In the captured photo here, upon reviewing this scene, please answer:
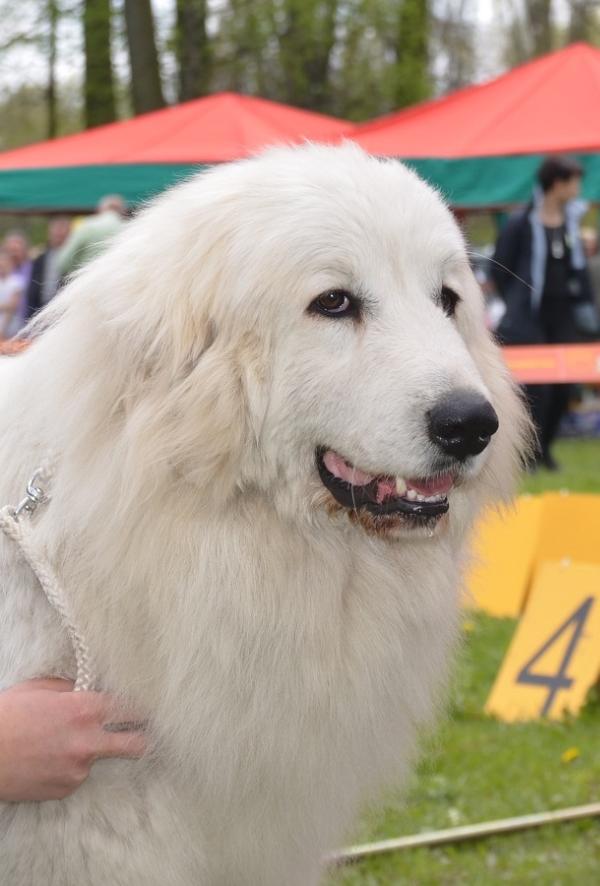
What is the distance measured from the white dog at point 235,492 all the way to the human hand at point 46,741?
55 millimetres

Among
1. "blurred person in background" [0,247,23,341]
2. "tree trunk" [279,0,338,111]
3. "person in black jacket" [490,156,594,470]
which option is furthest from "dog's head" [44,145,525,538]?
"tree trunk" [279,0,338,111]

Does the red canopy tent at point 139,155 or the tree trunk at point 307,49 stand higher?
the tree trunk at point 307,49

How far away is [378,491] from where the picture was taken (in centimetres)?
217

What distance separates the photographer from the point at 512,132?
910 centimetres

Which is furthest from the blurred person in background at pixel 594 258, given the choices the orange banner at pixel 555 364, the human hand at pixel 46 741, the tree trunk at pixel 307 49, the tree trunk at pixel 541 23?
the human hand at pixel 46 741

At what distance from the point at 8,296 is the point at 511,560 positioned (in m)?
10.9

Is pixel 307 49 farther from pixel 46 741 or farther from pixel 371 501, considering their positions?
pixel 46 741

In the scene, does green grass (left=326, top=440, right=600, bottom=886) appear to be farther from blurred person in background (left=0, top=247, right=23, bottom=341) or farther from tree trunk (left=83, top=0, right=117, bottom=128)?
tree trunk (left=83, top=0, right=117, bottom=128)

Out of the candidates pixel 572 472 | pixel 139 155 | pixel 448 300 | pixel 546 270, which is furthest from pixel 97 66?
pixel 448 300

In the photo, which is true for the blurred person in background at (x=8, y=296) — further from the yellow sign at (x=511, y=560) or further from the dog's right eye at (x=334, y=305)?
the dog's right eye at (x=334, y=305)

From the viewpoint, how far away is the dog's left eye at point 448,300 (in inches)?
92.0

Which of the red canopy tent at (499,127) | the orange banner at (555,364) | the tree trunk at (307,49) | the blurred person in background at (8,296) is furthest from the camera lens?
the tree trunk at (307,49)

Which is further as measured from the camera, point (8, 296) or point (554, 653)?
point (8, 296)

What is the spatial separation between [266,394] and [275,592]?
0.35 metres
